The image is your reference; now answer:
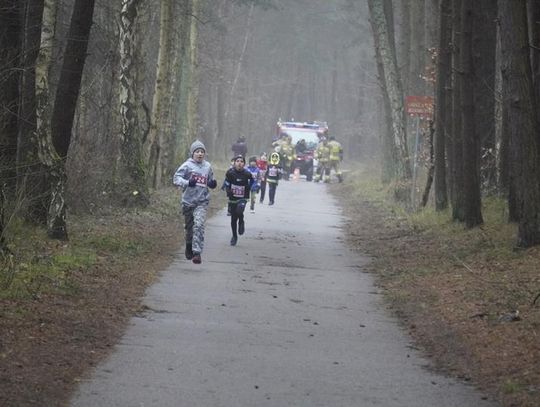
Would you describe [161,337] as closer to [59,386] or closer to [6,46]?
[59,386]

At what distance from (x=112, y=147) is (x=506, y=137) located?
9.52 m

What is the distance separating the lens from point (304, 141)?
5016 cm

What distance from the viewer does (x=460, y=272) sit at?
14.5m

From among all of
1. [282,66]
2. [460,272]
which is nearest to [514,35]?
[460,272]

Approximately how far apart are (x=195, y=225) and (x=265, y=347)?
6.12 meters

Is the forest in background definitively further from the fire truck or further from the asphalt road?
the fire truck

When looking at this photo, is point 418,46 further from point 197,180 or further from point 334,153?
point 197,180

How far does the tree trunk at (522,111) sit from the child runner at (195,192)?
15.2 ft

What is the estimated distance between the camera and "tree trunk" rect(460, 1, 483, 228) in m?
18.1

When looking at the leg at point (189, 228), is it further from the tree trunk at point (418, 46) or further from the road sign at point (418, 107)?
the tree trunk at point (418, 46)

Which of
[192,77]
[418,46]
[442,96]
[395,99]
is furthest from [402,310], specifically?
[192,77]

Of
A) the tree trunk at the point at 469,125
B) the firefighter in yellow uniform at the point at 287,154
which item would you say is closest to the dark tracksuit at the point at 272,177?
the tree trunk at the point at 469,125

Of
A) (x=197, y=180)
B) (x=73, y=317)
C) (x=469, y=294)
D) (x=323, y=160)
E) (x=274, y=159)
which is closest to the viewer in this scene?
(x=73, y=317)

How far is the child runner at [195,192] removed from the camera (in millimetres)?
15445
